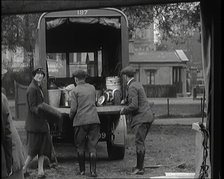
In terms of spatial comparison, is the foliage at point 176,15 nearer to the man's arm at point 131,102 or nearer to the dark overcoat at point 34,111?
the man's arm at point 131,102

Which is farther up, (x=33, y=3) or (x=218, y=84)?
(x=33, y=3)

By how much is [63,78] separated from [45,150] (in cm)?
445

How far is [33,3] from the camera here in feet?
14.1

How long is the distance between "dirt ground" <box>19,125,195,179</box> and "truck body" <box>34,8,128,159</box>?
0.45 m

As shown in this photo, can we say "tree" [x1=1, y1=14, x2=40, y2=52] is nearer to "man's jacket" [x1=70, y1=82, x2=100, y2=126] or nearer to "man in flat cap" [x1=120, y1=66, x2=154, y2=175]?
"man's jacket" [x1=70, y1=82, x2=100, y2=126]

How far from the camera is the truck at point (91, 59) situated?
1086cm

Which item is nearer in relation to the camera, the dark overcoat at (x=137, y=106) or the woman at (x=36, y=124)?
the woman at (x=36, y=124)

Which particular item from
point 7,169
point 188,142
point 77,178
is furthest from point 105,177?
point 188,142

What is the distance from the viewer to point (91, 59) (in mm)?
13852

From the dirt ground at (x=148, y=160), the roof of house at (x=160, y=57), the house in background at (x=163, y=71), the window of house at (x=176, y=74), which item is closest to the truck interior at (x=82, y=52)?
the dirt ground at (x=148, y=160)

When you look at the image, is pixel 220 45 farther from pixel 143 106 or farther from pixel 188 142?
pixel 188 142

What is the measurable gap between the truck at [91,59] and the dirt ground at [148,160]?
1.51 feet

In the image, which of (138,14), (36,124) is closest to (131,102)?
(36,124)

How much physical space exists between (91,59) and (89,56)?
0.33ft
